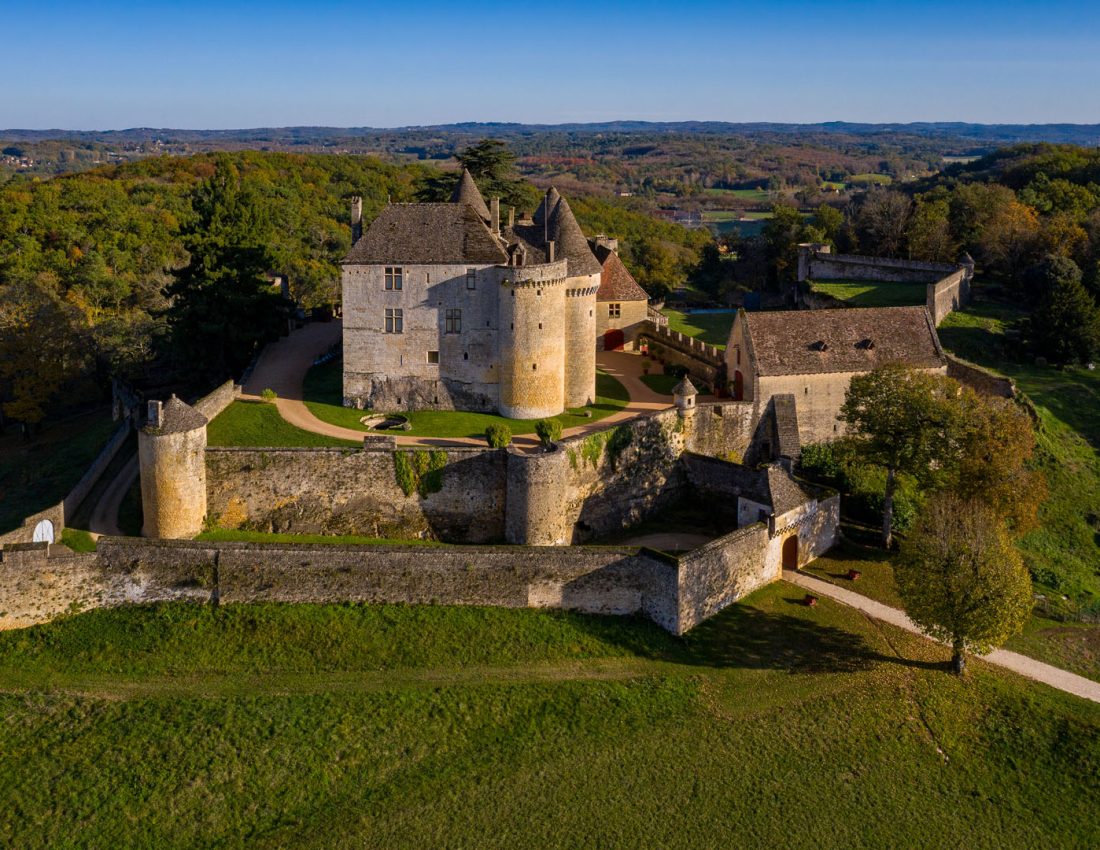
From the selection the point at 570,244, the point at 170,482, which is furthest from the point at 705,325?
the point at 170,482

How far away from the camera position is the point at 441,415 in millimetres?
38938

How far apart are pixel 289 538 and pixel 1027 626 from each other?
2373 centimetres

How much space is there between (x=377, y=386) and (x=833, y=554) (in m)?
18.2

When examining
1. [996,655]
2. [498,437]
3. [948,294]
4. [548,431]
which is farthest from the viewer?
[948,294]

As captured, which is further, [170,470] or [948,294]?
[948,294]

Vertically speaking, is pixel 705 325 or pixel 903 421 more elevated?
pixel 705 325

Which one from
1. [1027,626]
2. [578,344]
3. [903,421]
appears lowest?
[1027,626]

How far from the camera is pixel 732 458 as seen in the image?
39.8 meters

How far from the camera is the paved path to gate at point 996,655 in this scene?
2844 cm

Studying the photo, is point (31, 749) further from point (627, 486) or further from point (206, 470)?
point (627, 486)

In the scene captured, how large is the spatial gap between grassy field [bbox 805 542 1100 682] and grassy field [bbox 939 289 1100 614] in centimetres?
258

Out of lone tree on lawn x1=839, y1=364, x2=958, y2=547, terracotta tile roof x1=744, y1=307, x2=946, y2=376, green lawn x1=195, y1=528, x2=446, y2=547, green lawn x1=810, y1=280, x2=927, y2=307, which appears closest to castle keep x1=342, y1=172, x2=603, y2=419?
green lawn x1=195, y1=528, x2=446, y2=547

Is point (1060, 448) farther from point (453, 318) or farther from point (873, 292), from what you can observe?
point (453, 318)

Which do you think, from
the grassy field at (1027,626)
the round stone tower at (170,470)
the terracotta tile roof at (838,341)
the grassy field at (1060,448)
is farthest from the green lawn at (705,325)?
the round stone tower at (170,470)
